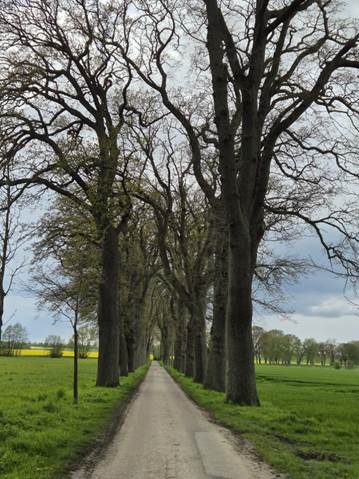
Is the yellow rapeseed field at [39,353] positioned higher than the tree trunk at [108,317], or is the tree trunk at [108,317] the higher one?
the tree trunk at [108,317]

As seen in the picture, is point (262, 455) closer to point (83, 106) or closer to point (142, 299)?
point (83, 106)

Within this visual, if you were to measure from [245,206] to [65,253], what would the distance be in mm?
8020

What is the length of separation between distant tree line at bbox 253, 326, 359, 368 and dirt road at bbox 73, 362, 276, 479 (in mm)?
118734

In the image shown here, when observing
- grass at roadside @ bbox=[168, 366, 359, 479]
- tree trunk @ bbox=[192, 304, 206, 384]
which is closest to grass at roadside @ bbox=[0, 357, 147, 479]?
grass at roadside @ bbox=[168, 366, 359, 479]

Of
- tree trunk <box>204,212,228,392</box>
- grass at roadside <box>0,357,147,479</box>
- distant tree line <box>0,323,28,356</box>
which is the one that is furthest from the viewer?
distant tree line <box>0,323,28,356</box>

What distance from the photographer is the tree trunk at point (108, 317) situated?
24359mm

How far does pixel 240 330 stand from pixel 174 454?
7723mm

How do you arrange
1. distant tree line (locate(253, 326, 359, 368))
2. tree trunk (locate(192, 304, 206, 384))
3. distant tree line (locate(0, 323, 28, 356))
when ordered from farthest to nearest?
distant tree line (locate(253, 326, 359, 368)) < distant tree line (locate(0, 323, 28, 356)) < tree trunk (locate(192, 304, 206, 384))

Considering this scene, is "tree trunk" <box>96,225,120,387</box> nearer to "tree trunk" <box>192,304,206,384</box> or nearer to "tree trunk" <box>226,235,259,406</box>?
"tree trunk" <box>192,304,206,384</box>

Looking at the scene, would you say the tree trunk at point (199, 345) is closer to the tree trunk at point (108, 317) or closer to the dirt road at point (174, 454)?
the tree trunk at point (108, 317)

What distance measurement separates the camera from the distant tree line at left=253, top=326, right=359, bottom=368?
471 ft

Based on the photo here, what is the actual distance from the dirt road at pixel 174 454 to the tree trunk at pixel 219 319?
9.57 m

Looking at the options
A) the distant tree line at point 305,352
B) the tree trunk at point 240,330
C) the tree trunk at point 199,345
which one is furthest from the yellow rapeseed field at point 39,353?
the tree trunk at point 240,330

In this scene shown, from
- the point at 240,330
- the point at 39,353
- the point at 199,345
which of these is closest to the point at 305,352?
the point at 39,353
